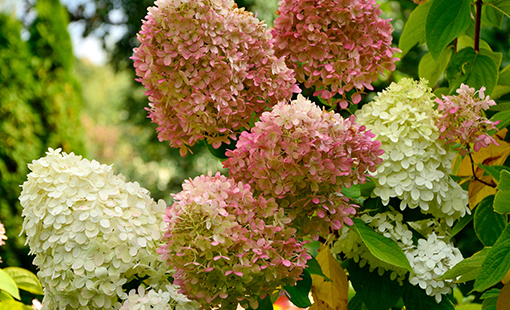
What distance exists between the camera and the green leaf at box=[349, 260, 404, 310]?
2.25ft

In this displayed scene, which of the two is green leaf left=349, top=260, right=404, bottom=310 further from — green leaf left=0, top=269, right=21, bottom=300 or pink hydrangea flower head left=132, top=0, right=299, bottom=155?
green leaf left=0, top=269, right=21, bottom=300

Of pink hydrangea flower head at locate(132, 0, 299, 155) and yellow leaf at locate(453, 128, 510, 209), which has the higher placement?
pink hydrangea flower head at locate(132, 0, 299, 155)

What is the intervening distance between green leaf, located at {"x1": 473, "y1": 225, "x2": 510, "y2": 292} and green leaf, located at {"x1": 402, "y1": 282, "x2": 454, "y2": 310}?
198mm

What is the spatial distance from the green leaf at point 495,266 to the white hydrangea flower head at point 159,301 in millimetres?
328

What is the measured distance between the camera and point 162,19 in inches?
24.8

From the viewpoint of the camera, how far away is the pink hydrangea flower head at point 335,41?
68 cm

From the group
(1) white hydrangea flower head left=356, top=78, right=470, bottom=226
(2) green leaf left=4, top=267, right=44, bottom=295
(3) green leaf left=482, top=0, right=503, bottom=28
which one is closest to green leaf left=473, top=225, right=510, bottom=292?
(1) white hydrangea flower head left=356, top=78, right=470, bottom=226

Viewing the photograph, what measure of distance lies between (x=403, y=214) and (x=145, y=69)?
44 centimetres

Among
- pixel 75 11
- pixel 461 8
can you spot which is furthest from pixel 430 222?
pixel 75 11

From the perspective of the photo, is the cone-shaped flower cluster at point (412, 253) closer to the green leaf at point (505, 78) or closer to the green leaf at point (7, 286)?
the green leaf at point (505, 78)

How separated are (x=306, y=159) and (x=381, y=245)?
185mm

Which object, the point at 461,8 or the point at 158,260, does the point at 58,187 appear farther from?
the point at 461,8

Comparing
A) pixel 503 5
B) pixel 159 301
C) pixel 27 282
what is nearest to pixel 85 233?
pixel 159 301

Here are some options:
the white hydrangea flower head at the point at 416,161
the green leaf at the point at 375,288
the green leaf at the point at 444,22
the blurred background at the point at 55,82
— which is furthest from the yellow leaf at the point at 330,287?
the blurred background at the point at 55,82
